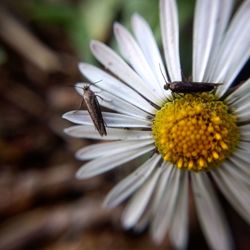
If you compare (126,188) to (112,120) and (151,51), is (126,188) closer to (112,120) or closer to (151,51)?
(112,120)

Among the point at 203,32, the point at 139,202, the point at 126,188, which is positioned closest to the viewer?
the point at 203,32

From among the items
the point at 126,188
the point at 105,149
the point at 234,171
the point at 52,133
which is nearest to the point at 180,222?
the point at 126,188

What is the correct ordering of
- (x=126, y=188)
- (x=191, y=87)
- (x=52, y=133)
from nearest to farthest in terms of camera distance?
1. (x=191, y=87)
2. (x=126, y=188)
3. (x=52, y=133)

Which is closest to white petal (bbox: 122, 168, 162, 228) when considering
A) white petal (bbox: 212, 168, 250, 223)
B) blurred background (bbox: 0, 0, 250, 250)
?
white petal (bbox: 212, 168, 250, 223)

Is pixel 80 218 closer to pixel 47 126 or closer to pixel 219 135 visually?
pixel 47 126

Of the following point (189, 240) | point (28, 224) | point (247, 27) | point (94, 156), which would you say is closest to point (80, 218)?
point (28, 224)

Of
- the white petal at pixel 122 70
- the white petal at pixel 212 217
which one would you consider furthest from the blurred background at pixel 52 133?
the white petal at pixel 122 70

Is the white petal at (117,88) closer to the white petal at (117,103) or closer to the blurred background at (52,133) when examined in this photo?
the white petal at (117,103)
